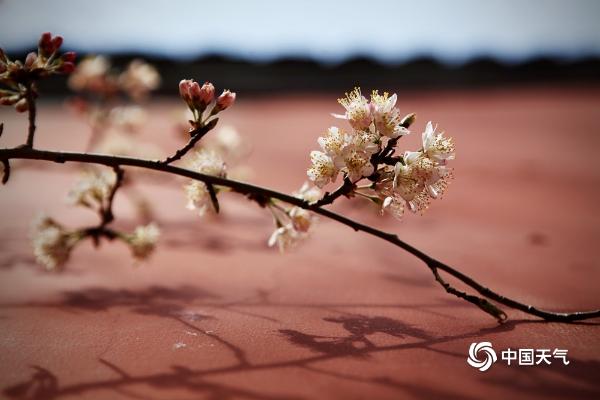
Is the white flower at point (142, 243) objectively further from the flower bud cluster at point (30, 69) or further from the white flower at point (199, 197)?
the flower bud cluster at point (30, 69)

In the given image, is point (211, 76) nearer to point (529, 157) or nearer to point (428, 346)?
point (529, 157)

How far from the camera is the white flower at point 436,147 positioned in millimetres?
Result: 1487

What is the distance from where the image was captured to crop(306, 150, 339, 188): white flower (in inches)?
58.2

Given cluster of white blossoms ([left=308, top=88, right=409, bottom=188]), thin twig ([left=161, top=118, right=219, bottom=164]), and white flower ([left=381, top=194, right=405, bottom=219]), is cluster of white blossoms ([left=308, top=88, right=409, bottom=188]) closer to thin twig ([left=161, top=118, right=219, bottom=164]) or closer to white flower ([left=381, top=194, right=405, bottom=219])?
white flower ([left=381, top=194, right=405, bottom=219])

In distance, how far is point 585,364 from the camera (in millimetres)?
1339

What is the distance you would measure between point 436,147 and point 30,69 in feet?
4.47

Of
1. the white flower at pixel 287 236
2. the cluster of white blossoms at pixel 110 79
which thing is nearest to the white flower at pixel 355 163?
the white flower at pixel 287 236

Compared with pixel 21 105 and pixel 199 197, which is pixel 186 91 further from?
pixel 21 105

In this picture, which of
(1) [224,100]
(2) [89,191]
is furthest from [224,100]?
(2) [89,191]

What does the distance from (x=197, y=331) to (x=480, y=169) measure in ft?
16.3

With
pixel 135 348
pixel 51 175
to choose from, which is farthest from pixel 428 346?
pixel 51 175

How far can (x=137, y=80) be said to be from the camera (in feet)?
10.2

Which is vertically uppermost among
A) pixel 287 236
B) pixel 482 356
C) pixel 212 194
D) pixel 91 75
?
pixel 91 75

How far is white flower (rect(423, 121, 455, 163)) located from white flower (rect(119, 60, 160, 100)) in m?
2.12
